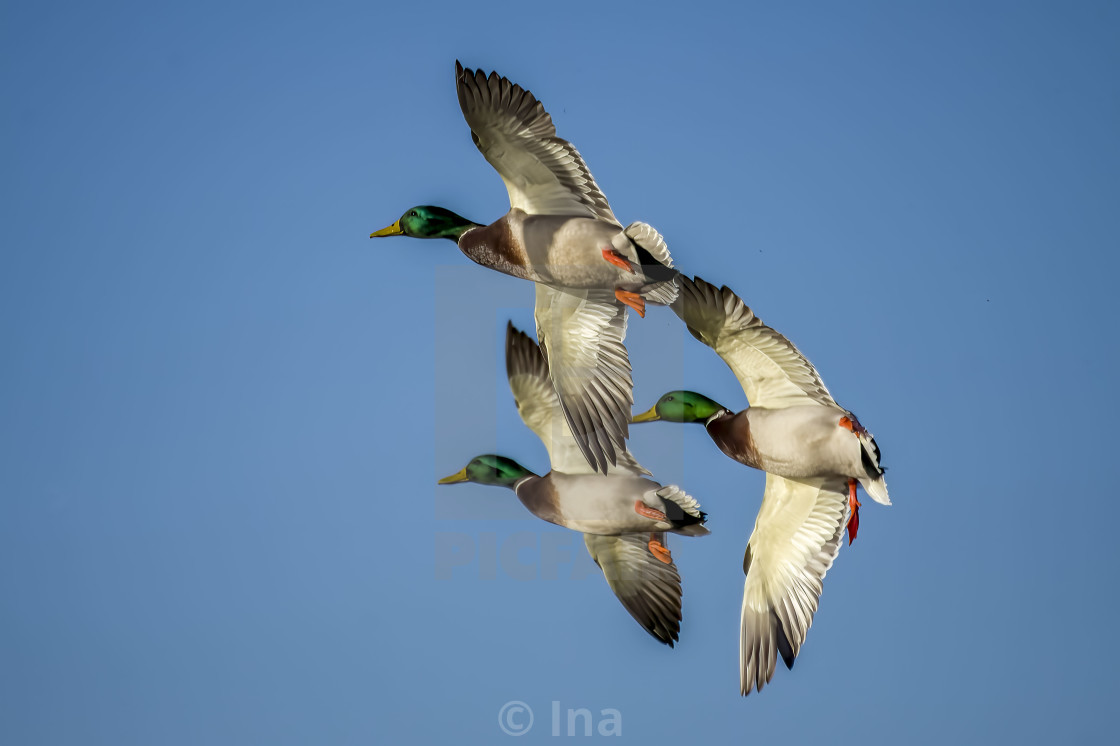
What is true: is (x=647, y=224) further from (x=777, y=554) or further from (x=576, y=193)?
(x=777, y=554)

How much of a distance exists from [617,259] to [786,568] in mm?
2601

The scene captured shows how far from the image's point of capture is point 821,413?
8.61 m

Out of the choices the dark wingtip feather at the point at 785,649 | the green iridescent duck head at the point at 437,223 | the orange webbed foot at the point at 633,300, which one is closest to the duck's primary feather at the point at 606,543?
the dark wingtip feather at the point at 785,649

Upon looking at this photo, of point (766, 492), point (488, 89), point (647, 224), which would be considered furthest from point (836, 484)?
point (488, 89)

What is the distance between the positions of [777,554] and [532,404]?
227cm

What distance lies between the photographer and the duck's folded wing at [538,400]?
10078 mm

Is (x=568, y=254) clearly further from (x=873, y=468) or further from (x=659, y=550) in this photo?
(x=659, y=550)

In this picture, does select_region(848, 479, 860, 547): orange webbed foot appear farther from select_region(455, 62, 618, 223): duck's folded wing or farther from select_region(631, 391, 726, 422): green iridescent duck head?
select_region(455, 62, 618, 223): duck's folded wing

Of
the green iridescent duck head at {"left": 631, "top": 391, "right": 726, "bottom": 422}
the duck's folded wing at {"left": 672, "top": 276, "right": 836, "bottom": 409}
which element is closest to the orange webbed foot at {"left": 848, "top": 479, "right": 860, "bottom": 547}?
the duck's folded wing at {"left": 672, "top": 276, "right": 836, "bottom": 409}

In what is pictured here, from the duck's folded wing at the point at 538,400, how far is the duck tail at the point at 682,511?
101 cm

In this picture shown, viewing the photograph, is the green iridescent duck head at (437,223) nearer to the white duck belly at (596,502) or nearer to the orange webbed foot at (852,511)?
the white duck belly at (596,502)

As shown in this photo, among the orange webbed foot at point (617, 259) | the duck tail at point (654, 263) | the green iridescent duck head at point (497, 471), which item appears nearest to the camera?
the duck tail at point (654, 263)

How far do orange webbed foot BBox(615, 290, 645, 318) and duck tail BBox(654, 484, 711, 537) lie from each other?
1322 mm

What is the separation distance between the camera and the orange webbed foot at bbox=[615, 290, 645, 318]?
8.41 m
